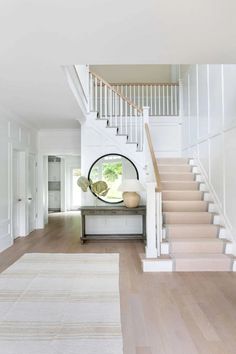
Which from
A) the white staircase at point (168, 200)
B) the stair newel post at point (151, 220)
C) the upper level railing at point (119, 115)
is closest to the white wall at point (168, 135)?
the white staircase at point (168, 200)

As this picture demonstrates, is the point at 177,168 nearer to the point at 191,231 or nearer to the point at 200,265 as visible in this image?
the point at 191,231

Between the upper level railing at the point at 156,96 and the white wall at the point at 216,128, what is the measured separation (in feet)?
3.36

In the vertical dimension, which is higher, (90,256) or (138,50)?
(138,50)

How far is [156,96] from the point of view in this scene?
7805 mm

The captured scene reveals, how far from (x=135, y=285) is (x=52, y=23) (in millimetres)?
2948

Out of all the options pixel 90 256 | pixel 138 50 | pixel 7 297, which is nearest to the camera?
pixel 138 50

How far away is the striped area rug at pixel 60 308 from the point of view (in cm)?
207

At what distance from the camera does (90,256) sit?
4.50 m

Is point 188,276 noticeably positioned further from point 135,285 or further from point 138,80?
point 138,80

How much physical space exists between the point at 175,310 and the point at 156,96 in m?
6.39

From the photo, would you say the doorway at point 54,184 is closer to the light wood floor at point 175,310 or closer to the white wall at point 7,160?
the white wall at point 7,160

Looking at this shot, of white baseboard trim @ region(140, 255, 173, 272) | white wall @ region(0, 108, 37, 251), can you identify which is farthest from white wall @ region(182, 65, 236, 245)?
white wall @ region(0, 108, 37, 251)

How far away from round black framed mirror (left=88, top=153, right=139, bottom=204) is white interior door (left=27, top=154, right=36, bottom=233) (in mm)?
1623

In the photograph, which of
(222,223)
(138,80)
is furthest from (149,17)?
(138,80)
